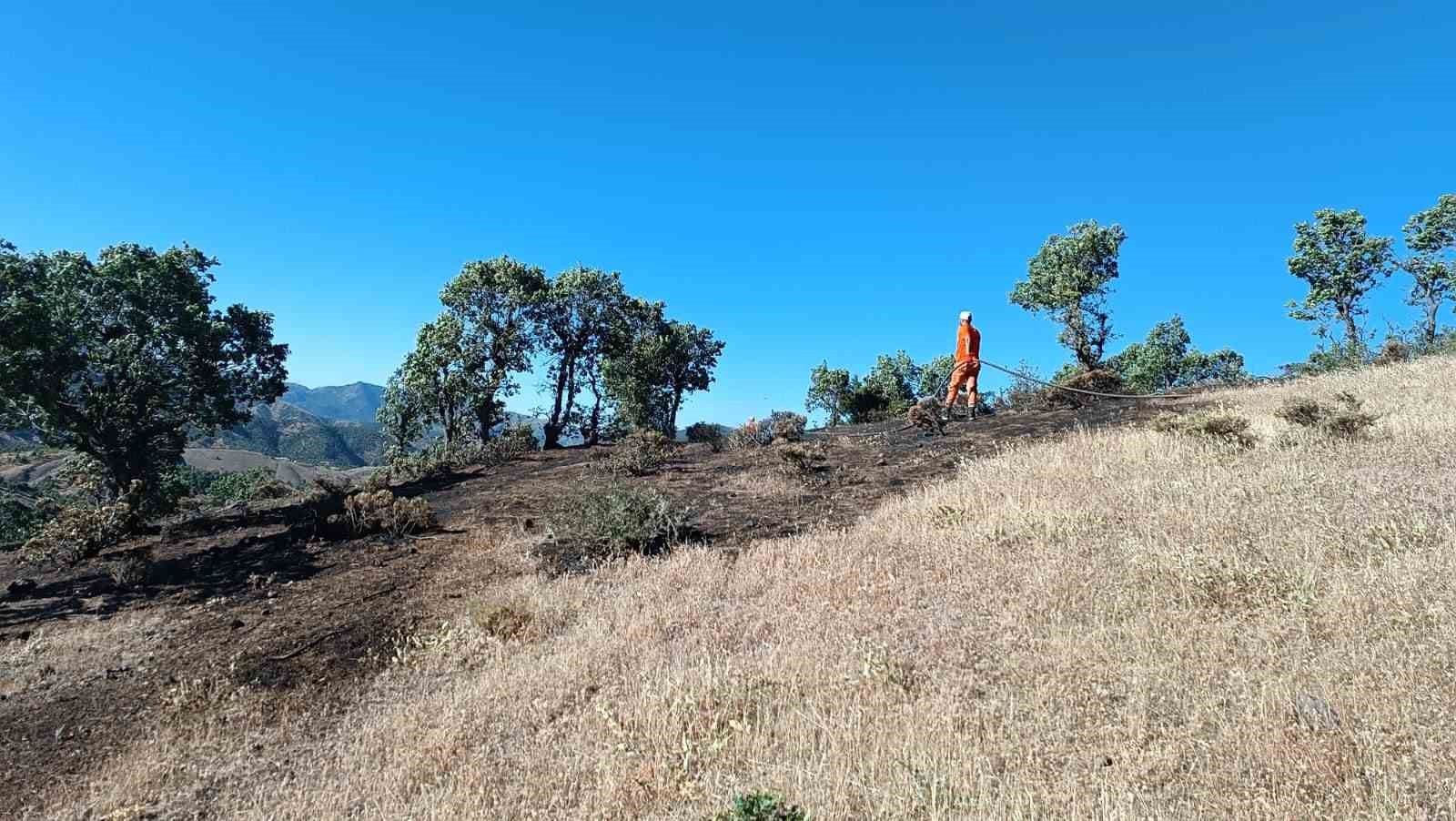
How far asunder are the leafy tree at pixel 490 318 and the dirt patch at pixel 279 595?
839 centimetres

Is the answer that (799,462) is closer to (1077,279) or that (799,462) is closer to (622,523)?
(622,523)

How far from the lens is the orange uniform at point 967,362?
47.0ft

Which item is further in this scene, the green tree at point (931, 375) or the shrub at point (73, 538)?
the green tree at point (931, 375)

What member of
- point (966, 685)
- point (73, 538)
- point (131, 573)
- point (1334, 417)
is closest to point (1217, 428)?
point (1334, 417)

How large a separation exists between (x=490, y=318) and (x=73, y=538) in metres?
14.1

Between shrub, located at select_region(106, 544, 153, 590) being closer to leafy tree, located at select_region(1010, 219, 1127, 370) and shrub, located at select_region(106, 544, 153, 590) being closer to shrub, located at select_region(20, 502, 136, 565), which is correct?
shrub, located at select_region(20, 502, 136, 565)

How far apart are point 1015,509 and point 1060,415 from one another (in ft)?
31.2

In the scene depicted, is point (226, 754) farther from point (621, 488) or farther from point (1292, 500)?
point (1292, 500)

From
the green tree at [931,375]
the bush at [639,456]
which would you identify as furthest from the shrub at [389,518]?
the green tree at [931,375]

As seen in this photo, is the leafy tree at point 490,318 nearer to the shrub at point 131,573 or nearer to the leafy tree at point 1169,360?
the shrub at point 131,573

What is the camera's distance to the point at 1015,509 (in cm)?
781

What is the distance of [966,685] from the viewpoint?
170 inches

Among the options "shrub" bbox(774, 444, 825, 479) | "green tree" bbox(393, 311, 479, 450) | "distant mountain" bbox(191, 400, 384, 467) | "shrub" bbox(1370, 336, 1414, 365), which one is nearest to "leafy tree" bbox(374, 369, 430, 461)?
"green tree" bbox(393, 311, 479, 450)

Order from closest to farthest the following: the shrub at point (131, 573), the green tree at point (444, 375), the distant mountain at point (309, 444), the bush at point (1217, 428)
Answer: the shrub at point (131, 573) → the bush at point (1217, 428) → the green tree at point (444, 375) → the distant mountain at point (309, 444)
